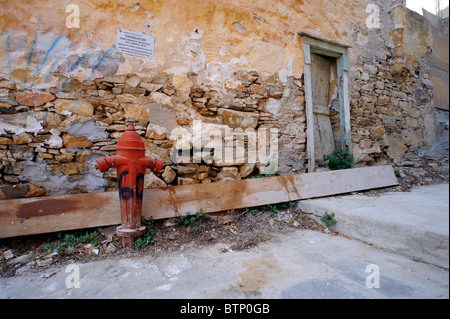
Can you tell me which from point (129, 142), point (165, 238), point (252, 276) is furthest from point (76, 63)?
point (252, 276)

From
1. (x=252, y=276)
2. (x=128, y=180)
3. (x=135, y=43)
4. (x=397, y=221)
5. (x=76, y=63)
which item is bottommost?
(x=252, y=276)

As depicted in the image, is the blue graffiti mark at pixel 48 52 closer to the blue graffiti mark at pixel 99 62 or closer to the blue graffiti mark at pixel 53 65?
the blue graffiti mark at pixel 53 65

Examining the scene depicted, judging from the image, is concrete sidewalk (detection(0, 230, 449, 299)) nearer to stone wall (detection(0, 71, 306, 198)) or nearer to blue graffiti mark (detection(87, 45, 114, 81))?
stone wall (detection(0, 71, 306, 198))

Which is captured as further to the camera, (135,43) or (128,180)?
(135,43)

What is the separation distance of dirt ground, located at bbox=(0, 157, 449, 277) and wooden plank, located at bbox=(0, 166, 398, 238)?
0.35ft

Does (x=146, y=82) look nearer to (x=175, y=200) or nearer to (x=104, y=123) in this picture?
(x=104, y=123)

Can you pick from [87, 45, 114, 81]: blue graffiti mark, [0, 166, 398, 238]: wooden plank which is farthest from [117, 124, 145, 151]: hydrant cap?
[87, 45, 114, 81]: blue graffiti mark

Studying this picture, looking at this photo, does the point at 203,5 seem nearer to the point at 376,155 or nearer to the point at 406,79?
the point at 376,155

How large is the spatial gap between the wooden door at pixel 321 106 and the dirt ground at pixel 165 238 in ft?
6.15

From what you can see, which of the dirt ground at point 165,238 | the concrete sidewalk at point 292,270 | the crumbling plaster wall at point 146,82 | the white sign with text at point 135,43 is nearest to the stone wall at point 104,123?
the crumbling plaster wall at point 146,82

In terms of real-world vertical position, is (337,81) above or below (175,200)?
above

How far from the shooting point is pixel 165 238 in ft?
7.82

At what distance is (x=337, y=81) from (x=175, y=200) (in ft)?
12.8

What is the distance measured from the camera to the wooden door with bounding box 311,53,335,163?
4.37 metres
